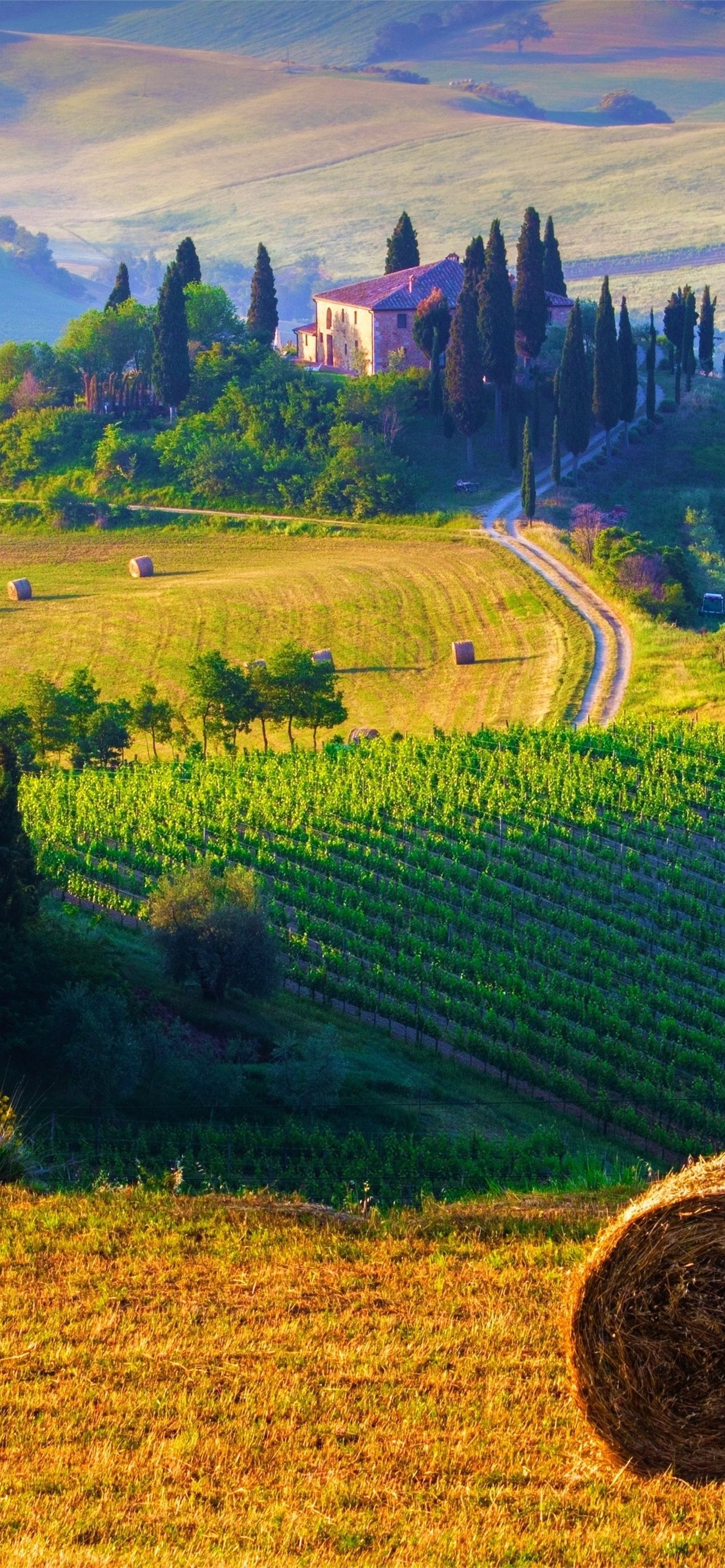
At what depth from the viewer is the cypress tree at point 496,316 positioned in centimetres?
8894

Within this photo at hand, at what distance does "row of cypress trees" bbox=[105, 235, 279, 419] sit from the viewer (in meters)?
96.4

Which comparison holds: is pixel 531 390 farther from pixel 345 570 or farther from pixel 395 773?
pixel 395 773

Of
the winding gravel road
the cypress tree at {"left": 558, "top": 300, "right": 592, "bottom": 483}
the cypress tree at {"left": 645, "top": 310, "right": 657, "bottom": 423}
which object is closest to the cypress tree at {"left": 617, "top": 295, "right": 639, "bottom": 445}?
the winding gravel road

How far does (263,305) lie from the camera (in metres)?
105

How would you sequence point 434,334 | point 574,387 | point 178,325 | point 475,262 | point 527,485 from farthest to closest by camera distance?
1. point 178,325
2. point 434,334
3. point 475,262
4. point 574,387
5. point 527,485

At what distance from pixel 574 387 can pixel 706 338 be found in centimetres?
2617

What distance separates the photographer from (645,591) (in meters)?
70.1

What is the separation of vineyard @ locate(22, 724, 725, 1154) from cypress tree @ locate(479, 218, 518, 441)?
41.0m

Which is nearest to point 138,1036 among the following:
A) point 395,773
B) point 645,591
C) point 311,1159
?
point 311,1159

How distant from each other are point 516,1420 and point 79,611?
6365 centimetres

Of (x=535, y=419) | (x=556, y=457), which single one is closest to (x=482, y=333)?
(x=535, y=419)

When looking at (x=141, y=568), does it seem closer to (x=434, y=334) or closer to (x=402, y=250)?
(x=434, y=334)

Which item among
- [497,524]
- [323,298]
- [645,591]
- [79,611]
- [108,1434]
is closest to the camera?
[108,1434]

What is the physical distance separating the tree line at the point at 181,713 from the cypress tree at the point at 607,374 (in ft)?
115
